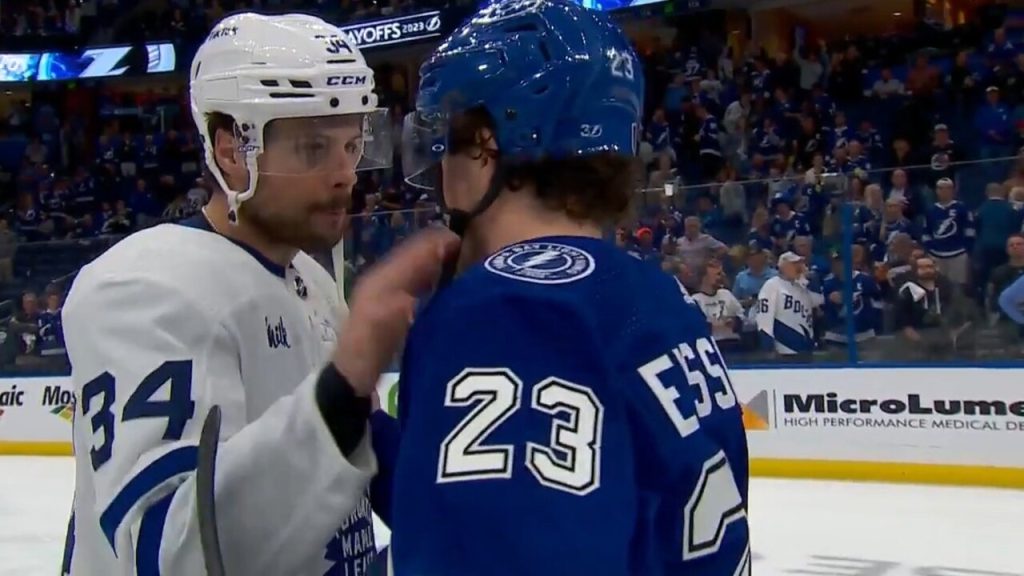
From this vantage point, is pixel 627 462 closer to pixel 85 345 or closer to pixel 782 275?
pixel 85 345

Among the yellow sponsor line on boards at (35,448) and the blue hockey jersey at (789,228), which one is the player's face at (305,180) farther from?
the yellow sponsor line on boards at (35,448)

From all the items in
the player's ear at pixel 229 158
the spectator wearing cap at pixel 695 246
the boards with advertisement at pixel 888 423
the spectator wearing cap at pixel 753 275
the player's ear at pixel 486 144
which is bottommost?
the boards with advertisement at pixel 888 423

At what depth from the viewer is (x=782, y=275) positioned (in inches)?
261

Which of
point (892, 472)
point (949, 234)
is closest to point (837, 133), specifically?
point (949, 234)

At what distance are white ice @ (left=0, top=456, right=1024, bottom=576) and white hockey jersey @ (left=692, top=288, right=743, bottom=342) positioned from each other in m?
0.96

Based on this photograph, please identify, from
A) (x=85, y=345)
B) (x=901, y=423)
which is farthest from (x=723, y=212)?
(x=85, y=345)

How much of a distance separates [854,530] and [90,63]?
15.0 meters

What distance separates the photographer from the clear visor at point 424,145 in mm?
1000

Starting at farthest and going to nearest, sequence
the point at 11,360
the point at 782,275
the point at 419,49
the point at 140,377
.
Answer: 1. the point at 419,49
2. the point at 11,360
3. the point at 782,275
4. the point at 140,377

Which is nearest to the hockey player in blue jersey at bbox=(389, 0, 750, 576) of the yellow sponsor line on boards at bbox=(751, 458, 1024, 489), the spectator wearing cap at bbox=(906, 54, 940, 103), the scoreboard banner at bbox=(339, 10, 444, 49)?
the yellow sponsor line on boards at bbox=(751, 458, 1024, 489)

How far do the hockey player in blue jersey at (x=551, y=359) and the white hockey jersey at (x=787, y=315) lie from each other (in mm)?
5745

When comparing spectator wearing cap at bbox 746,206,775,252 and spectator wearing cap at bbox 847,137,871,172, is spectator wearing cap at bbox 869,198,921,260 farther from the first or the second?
spectator wearing cap at bbox 847,137,871,172

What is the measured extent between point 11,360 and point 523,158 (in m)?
8.33

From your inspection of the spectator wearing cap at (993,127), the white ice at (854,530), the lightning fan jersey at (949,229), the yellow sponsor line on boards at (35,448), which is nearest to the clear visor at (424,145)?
the white ice at (854,530)
